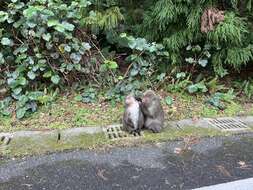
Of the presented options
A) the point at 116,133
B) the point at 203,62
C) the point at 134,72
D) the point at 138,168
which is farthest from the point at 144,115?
the point at 203,62

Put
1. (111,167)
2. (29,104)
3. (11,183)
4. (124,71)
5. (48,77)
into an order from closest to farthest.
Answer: (11,183) < (111,167) < (29,104) < (48,77) < (124,71)

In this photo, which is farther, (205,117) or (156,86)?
(156,86)

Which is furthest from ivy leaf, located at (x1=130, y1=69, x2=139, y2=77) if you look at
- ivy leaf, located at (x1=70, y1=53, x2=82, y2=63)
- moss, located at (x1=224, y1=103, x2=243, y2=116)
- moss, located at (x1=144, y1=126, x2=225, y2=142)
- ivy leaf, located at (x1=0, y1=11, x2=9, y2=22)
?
ivy leaf, located at (x1=0, y1=11, x2=9, y2=22)

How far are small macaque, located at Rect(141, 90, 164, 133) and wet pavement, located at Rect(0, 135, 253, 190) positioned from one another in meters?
0.28

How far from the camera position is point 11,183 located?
2.69 metres

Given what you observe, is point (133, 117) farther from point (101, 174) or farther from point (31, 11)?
point (31, 11)

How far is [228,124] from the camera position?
3.88 metres

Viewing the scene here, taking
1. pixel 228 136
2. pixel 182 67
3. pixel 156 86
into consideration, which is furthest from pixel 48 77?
pixel 228 136

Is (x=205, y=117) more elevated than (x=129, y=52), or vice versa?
(x=129, y=52)

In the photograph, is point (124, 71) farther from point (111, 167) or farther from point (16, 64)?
point (111, 167)

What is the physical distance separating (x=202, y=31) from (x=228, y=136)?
1.38 meters

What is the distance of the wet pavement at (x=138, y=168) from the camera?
2695 millimetres

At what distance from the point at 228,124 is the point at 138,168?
1408mm

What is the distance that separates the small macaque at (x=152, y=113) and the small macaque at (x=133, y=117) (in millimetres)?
55
